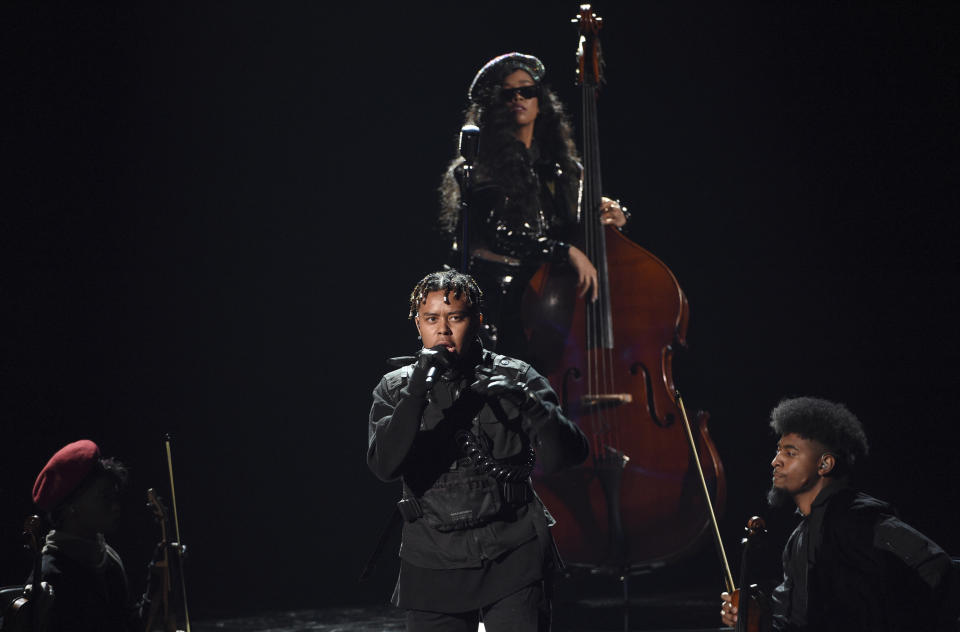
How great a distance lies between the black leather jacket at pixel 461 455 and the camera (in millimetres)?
1864

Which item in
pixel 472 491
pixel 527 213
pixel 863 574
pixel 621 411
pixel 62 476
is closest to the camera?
pixel 472 491

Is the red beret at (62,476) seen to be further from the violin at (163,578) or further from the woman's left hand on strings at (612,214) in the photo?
the woman's left hand on strings at (612,214)

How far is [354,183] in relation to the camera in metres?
4.91

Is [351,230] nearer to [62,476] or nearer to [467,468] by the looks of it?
[62,476]

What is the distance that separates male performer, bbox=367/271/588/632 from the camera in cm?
185

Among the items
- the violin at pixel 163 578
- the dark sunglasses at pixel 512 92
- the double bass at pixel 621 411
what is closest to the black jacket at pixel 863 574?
the double bass at pixel 621 411

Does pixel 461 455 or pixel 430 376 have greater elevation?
pixel 430 376

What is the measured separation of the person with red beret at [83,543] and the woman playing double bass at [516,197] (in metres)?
1.49

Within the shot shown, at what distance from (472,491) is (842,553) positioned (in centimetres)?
112

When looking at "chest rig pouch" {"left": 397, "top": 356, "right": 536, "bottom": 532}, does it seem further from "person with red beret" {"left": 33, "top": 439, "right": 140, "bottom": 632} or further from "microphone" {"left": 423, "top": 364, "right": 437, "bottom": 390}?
"person with red beret" {"left": 33, "top": 439, "right": 140, "bottom": 632}

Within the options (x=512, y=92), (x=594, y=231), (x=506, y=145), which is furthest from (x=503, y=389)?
(x=512, y=92)

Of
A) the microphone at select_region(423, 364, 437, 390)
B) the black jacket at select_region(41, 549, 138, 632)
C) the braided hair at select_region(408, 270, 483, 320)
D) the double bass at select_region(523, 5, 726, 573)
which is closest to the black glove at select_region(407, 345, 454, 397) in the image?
the microphone at select_region(423, 364, 437, 390)

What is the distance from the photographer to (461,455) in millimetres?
1940

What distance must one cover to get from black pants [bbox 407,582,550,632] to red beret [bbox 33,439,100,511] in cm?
138
